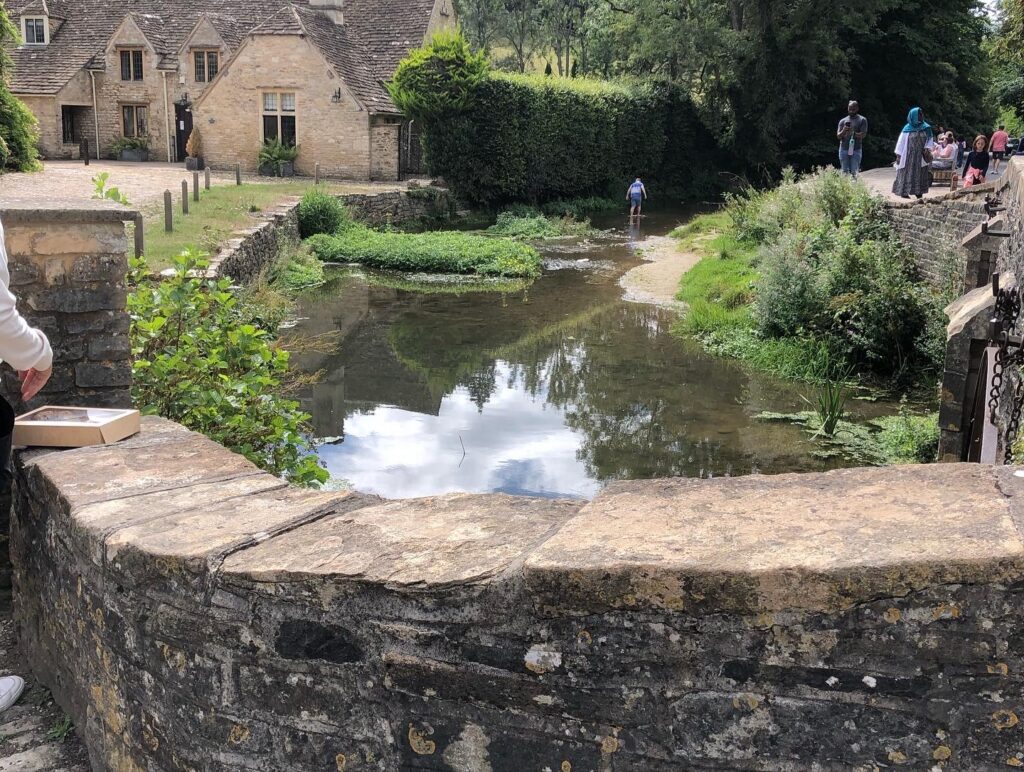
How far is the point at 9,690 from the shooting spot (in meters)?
3.38

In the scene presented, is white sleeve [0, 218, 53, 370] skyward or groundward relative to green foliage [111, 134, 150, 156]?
groundward

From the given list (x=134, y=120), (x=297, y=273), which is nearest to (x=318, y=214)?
(x=297, y=273)

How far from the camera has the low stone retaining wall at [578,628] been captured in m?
1.91

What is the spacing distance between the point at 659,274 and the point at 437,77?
11.1m

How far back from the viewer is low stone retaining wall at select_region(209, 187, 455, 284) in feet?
56.0

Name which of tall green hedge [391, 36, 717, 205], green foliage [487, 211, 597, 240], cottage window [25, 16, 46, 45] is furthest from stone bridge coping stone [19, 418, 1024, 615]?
cottage window [25, 16, 46, 45]

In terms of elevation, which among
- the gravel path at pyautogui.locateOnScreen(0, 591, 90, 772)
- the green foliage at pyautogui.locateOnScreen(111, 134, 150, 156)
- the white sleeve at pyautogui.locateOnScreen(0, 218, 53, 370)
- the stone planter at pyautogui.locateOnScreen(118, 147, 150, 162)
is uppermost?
the green foliage at pyautogui.locateOnScreen(111, 134, 150, 156)

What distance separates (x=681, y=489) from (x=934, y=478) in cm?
60

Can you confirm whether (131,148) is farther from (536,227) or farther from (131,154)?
(536,227)

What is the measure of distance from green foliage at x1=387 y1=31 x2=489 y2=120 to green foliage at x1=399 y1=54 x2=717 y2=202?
0.45ft

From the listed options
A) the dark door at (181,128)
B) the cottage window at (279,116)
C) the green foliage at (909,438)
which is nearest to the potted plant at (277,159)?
the cottage window at (279,116)

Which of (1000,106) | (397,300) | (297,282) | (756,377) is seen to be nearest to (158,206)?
(297,282)

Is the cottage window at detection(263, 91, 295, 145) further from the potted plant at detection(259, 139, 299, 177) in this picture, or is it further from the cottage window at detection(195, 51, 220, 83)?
the cottage window at detection(195, 51, 220, 83)

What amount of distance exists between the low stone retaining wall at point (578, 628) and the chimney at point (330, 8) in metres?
37.7
